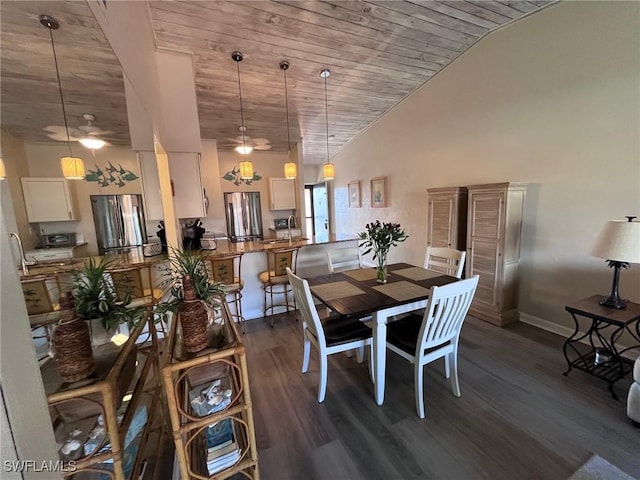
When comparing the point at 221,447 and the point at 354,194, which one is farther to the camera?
the point at 354,194

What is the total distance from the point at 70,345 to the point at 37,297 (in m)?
0.18

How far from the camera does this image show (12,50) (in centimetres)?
67

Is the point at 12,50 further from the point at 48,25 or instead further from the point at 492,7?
the point at 492,7

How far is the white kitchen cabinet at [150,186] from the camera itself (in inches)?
73.2

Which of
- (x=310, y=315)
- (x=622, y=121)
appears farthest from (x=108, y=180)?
(x=622, y=121)

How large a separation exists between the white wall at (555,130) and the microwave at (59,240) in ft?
12.8

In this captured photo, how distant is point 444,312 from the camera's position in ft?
5.64

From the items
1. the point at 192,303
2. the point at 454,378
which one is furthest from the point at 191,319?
the point at 454,378

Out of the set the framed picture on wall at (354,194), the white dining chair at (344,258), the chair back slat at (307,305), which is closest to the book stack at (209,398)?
the chair back slat at (307,305)

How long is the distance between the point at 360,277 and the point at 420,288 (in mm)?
548

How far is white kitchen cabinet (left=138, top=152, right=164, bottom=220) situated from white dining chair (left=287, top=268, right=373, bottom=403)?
118 centimetres

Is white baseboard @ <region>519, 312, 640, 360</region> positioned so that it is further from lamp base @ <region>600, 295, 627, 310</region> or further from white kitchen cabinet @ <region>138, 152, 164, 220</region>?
white kitchen cabinet @ <region>138, 152, 164, 220</region>

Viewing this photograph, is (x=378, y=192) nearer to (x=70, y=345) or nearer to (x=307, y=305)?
(x=307, y=305)

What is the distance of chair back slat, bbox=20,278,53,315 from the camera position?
0.76 metres
